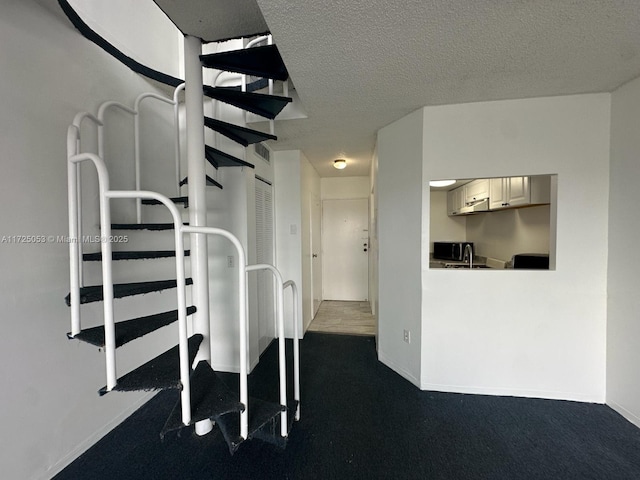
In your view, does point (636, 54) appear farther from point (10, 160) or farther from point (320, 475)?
point (10, 160)

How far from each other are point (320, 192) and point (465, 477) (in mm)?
3981

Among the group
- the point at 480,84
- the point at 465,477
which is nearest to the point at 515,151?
the point at 480,84

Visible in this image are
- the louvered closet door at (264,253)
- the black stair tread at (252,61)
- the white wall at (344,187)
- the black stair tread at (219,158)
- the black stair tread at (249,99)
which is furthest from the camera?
the white wall at (344,187)

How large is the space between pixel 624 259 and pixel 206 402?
2.81 m

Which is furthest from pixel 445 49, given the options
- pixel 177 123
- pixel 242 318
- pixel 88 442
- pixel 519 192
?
pixel 88 442

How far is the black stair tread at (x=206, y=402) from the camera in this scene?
1121 mm

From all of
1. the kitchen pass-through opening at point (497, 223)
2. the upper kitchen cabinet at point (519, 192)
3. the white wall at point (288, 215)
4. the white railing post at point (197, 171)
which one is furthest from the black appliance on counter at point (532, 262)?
the white railing post at point (197, 171)

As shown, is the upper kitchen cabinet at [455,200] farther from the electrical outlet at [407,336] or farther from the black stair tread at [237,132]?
the black stair tread at [237,132]

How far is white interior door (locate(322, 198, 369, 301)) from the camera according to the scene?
15.5 ft

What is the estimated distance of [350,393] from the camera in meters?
2.14

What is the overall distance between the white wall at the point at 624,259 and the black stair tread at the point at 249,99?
7.62ft

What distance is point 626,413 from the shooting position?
1.82 metres

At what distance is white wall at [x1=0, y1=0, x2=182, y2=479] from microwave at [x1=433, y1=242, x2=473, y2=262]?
4.33 m

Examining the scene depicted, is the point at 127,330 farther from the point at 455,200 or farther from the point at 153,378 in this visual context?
the point at 455,200
